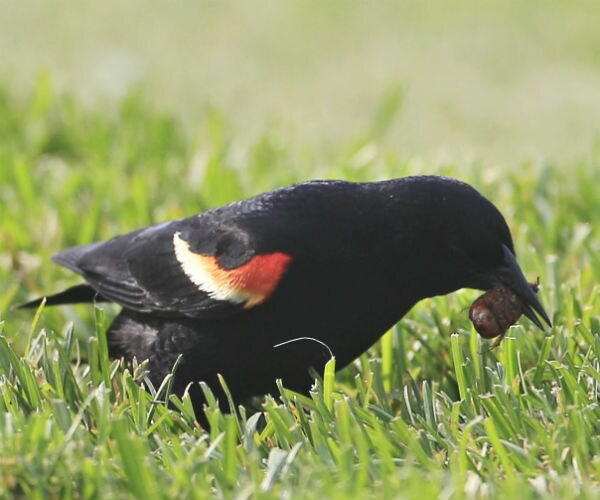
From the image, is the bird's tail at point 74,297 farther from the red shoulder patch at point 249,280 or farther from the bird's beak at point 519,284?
the bird's beak at point 519,284

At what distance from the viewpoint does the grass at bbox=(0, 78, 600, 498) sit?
8.78 ft

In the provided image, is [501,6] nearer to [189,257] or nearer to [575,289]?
[575,289]

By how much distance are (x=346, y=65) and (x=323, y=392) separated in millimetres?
4880

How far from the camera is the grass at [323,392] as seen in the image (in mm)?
2676

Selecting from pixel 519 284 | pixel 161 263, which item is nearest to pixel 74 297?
pixel 161 263

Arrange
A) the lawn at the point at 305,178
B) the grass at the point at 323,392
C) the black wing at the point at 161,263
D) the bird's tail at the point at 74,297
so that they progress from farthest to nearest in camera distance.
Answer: the bird's tail at the point at 74,297 → the black wing at the point at 161,263 → the lawn at the point at 305,178 → the grass at the point at 323,392

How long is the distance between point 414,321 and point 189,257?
840 mm

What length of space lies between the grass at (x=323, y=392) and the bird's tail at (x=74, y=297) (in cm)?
11

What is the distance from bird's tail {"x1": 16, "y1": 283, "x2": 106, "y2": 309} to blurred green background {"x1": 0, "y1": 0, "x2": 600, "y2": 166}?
2.30 m

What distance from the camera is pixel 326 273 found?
331 centimetres

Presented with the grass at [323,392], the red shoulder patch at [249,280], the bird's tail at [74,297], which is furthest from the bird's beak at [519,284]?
the bird's tail at [74,297]

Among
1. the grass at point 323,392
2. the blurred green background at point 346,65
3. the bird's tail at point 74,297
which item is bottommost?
the grass at point 323,392

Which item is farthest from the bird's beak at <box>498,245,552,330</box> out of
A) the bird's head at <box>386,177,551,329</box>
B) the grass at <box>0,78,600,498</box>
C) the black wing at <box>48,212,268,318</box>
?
the black wing at <box>48,212,268,318</box>

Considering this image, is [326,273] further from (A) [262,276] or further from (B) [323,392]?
(B) [323,392]
